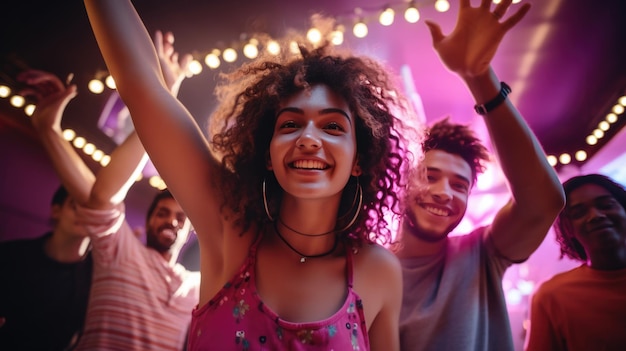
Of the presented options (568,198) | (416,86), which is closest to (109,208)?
(416,86)

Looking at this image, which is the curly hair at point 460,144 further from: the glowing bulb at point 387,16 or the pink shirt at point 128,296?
the pink shirt at point 128,296

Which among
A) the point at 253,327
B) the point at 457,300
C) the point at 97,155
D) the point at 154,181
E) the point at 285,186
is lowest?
the point at 154,181

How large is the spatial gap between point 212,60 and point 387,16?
967 mm

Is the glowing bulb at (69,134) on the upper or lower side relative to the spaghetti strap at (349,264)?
lower

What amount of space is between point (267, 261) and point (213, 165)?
0.87ft

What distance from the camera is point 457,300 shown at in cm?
123

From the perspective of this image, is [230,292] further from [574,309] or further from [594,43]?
[594,43]

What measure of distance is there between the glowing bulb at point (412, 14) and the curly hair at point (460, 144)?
2.48ft

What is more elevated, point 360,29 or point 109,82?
point 360,29

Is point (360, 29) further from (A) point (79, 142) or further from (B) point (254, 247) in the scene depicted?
(A) point (79, 142)

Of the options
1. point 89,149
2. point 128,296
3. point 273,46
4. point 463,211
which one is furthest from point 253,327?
point 89,149

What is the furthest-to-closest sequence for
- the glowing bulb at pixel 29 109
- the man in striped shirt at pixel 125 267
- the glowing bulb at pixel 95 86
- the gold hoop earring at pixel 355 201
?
1. the glowing bulb at pixel 95 86
2. the glowing bulb at pixel 29 109
3. the man in striped shirt at pixel 125 267
4. the gold hoop earring at pixel 355 201

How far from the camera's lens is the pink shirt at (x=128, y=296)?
180 cm

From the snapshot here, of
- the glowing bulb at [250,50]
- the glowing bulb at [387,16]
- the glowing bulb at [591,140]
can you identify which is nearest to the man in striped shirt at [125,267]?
the glowing bulb at [250,50]
